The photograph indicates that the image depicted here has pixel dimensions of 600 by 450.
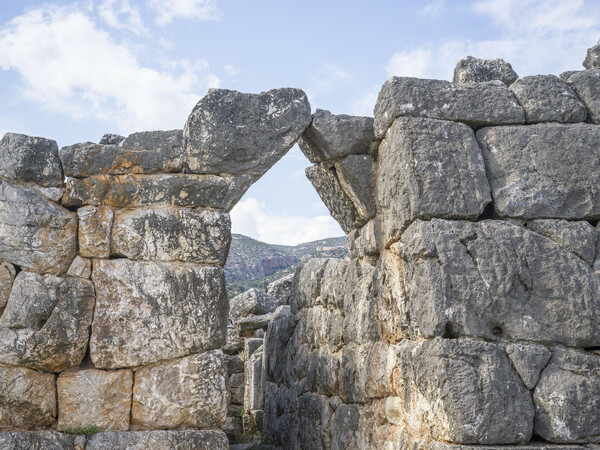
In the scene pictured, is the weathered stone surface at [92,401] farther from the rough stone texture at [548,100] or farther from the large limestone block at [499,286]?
the rough stone texture at [548,100]

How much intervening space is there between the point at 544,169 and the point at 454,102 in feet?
2.95

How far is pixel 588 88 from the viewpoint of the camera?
5426 millimetres

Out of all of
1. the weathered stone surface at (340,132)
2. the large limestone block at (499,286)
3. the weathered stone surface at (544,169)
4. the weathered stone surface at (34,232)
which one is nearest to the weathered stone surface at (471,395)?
the large limestone block at (499,286)

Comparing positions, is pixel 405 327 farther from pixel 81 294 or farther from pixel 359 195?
pixel 81 294

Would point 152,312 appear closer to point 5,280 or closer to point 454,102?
point 5,280

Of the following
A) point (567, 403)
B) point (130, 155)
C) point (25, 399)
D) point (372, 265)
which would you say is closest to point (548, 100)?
point (372, 265)

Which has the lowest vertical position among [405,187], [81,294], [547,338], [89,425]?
[89,425]

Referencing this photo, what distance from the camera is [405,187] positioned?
16.6 ft

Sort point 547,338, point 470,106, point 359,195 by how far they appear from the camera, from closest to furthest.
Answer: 1. point 547,338
2. point 470,106
3. point 359,195

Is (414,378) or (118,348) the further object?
(118,348)

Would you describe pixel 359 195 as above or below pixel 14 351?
above

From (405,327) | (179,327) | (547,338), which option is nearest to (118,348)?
(179,327)

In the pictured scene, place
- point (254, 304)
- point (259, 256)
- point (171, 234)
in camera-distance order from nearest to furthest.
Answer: point (171, 234)
point (254, 304)
point (259, 256)

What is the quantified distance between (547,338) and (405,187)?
5.00 ft
